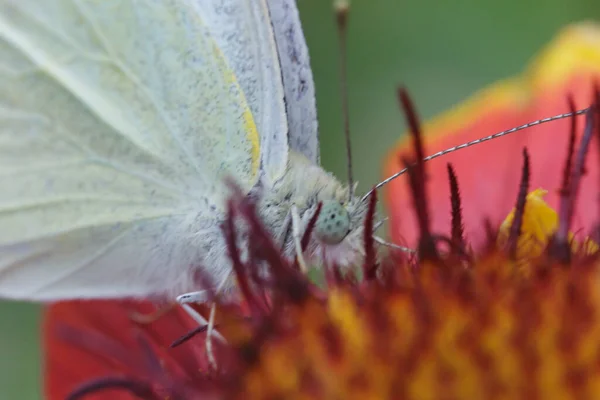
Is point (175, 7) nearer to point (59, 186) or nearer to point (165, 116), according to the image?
point (165, 116)

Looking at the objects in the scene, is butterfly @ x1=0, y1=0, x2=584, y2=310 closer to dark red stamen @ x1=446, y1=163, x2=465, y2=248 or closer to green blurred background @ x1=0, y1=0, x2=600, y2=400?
dark red stamen @ x1=446, y1=163, x2=465, y2=248

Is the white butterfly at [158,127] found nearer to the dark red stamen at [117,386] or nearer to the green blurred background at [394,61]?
the dark red stamen at [117,386]

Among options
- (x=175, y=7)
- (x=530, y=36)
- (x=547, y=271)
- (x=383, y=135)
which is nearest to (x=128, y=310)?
(x=175, y=7)

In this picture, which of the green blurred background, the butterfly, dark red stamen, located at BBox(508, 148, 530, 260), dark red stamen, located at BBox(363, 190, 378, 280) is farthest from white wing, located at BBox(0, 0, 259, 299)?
the green blurred background

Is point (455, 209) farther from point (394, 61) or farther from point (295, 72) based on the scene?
point (394, 61)

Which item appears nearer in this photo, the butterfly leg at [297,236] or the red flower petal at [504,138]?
the butterfly leg at [297,236]

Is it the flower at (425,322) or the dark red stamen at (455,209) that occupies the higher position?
the dark red stamen at (455,209)

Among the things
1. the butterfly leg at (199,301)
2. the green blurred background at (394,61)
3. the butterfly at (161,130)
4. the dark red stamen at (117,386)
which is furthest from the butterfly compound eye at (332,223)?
the green blurred background at (394,61)

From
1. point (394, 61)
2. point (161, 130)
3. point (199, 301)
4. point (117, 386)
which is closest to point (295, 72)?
point (161, 130)
